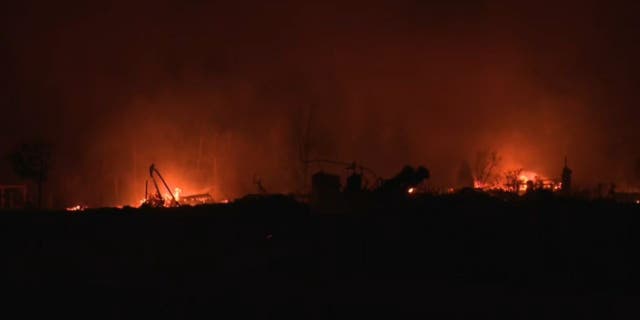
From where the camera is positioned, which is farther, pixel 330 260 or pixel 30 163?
pixel 30 163

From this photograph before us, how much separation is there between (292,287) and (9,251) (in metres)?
5.54

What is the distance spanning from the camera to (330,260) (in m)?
9.52

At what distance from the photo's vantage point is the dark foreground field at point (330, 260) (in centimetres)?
719

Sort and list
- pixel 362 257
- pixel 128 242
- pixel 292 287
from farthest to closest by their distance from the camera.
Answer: pixel 128 242
pixel 362 257
pixel 292 287

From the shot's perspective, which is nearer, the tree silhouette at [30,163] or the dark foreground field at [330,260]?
the dark foreground field at [330,260]

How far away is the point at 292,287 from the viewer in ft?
26.2

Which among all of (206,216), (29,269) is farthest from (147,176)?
(29,269)

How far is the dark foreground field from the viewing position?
7.19m

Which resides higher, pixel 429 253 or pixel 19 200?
pixel 19 200

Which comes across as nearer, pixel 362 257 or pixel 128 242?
pixel 362 257

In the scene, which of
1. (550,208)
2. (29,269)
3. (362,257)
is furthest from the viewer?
(550,208)

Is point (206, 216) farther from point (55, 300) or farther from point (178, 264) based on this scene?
point (55, 300)

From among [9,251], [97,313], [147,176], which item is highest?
[147,176]

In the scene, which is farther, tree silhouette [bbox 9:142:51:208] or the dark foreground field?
tree silhouette [bbox 9:142:51:208]
